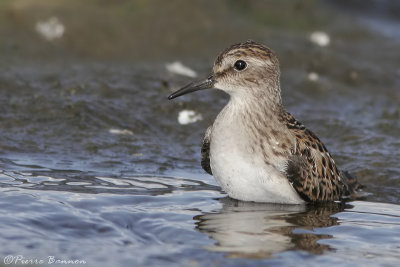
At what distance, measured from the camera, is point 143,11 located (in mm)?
14992

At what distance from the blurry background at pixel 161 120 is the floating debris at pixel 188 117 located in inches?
0.7

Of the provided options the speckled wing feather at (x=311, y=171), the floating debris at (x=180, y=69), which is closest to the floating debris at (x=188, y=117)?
the floating debris at (x=180, y=69)

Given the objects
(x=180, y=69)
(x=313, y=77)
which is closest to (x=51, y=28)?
(x=180, y=69)

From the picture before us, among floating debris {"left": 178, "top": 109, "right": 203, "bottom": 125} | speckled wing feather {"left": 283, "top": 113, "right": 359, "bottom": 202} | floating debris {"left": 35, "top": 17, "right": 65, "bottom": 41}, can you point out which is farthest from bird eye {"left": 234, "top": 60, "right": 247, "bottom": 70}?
floating debris {"left": 35, "top": 17, "right": 65, "bottom": 41}

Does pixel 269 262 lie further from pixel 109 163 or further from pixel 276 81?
pixel 109 163

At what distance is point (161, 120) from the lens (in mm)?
11469

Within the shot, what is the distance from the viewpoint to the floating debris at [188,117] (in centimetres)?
1159

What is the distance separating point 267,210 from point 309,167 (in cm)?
73

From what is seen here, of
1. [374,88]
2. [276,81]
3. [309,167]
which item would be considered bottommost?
[309,167]

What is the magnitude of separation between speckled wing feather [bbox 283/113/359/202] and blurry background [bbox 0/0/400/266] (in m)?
0.27

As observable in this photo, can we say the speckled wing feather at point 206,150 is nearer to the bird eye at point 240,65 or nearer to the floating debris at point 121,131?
the bird eye at point 240,65

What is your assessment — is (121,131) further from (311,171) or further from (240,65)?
(311,171)

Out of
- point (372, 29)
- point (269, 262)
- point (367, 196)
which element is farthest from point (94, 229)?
point (372, 29)

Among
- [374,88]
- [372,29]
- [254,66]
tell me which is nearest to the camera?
[254,66]
